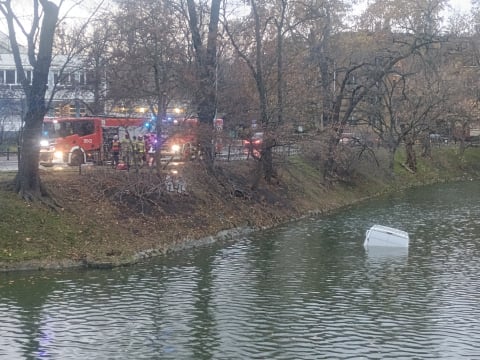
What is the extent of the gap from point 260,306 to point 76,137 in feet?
78.8

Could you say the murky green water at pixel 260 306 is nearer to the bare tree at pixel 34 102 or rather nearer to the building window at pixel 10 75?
the bare tree at pixel 34 102

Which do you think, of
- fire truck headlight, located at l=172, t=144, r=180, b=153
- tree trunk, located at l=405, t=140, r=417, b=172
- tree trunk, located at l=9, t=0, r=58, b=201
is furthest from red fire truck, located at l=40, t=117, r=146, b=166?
tree trunk, located at l=405, t=140, r=417, b=172

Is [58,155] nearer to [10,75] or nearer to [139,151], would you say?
[139,151]

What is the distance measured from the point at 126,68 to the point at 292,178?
1443 cm

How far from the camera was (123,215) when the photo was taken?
89.4 feet

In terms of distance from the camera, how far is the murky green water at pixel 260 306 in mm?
14484

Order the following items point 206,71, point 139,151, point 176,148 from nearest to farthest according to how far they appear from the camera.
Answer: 1. point 139,151
2. point 206,71
3. point 176,148

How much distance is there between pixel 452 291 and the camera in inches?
775

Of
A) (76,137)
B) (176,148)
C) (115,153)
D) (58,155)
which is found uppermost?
(76,137)

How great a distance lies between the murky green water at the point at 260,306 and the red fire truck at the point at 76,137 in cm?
1351

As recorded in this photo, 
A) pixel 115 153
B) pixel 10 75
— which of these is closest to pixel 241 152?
pixel 115 153

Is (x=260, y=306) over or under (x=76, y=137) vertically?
under

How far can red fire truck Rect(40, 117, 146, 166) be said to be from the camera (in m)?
37.9

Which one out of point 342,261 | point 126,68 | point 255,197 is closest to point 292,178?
point 255,197
